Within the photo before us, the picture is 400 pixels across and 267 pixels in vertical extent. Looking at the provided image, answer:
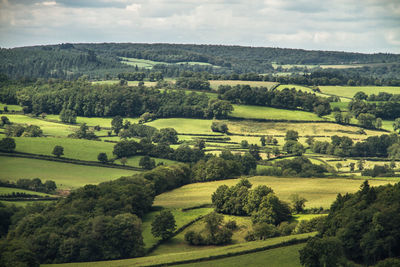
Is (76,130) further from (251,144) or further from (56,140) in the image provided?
(251,144)

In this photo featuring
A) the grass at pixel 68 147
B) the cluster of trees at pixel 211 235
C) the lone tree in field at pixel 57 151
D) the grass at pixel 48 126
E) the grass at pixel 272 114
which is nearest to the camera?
the cluster of trees at pixel 211 235

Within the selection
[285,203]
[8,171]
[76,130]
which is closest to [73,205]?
[285,203]

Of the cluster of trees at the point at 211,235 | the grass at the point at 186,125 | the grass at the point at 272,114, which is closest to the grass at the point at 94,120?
the grass at the point at 186,125

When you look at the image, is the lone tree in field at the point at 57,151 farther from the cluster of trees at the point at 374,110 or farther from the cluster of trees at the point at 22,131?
the cluster of trees at the point at 374,110

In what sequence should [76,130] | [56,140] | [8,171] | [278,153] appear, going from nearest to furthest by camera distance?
[8,171]
[56,140]
[278,153]
[76,130]

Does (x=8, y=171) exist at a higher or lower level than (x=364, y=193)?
lower

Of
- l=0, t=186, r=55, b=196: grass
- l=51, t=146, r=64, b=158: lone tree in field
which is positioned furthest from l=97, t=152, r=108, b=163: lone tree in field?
l=0, t=186, r=55, b=196: grass

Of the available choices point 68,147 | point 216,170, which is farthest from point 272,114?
point 216,170

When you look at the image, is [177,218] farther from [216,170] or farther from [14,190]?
[14,190]
